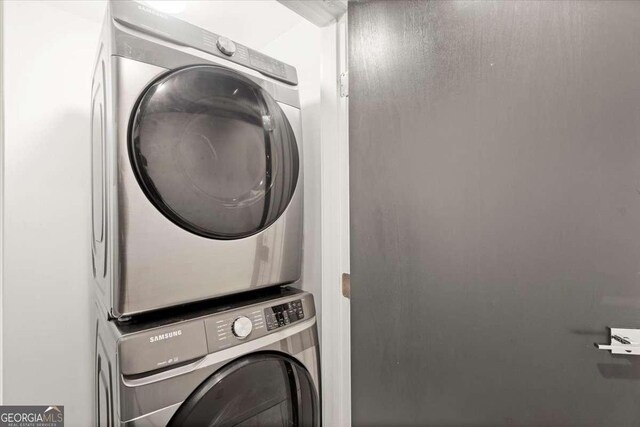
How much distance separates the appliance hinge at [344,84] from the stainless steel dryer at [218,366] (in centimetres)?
74

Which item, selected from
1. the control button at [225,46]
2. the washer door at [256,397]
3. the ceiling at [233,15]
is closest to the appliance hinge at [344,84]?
the control button at [225,46]

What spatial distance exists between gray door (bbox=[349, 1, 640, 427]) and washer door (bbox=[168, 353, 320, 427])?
0.66ft

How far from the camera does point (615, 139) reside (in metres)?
0.82

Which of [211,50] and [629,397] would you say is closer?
[629,397]

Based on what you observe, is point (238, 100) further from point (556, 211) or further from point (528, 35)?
point (556, 211)

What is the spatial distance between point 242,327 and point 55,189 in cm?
106

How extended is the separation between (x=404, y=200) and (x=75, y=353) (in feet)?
4.95

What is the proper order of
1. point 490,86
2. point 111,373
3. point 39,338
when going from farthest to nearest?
point 39,338
point 490,86
point 111,373

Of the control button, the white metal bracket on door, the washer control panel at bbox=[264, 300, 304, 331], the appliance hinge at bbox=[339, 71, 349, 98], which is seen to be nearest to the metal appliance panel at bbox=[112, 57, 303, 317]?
the washer control panel at bbox=[264, 300, 304, 331]

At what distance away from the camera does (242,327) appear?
0.93 metres

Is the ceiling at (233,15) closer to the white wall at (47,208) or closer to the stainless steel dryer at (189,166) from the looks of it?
the white wall at (47,208)

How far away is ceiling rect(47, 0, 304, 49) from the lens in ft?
4.39

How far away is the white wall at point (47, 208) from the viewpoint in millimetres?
1223

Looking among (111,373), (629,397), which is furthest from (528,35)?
(111,373)
